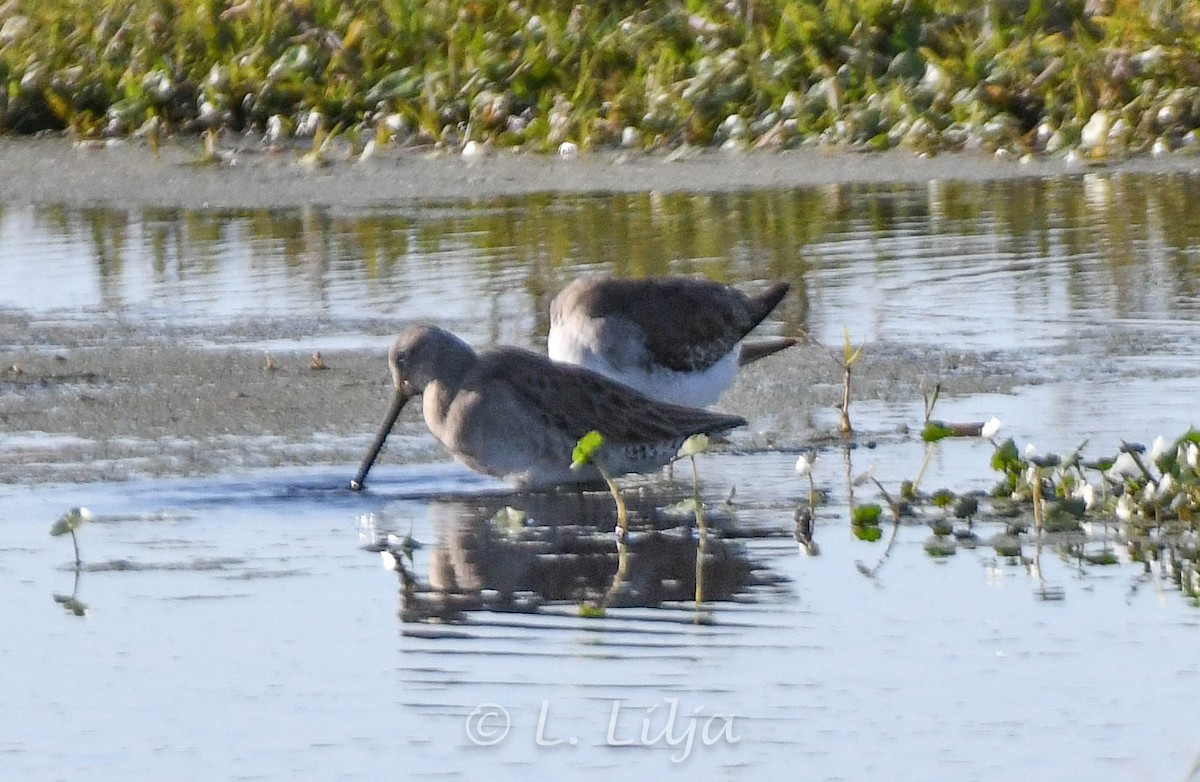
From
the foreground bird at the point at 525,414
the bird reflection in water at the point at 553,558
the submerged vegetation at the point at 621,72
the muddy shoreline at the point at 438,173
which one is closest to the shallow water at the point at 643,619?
Answer: the bird reflection in water at the point at 553,558

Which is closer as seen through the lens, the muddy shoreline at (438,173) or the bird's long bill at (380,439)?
the bird's long bill at (380,439)

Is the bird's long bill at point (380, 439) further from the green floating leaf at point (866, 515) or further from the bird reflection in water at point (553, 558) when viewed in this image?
the green floating leaf at point (866, 515)

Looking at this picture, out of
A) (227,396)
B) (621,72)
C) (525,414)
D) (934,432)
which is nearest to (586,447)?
(525,414)

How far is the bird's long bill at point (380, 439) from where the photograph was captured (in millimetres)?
6559

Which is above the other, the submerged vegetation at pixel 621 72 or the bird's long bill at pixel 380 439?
the bird's long bill at pixel 380 439

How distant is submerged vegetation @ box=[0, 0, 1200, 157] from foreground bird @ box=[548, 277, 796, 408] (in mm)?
5742

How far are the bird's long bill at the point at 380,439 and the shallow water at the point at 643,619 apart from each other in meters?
0.07

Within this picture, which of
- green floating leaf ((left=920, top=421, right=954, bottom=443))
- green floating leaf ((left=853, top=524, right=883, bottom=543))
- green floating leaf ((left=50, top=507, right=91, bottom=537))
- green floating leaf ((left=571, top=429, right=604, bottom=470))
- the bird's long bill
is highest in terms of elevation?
green floating leaf ((left=50, top=507, right=91, bottom=537))

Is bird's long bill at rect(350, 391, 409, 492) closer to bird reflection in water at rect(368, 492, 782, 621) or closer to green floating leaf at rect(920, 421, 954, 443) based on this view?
bird reflection in water at rect(368, 492, 782, 621)

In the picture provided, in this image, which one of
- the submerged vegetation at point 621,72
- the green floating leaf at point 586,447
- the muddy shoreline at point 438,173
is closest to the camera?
the green floating leaf at point 586,447

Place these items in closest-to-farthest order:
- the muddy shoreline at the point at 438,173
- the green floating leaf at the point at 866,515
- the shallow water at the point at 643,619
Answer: the shallow water at the point at 643,619 < the green floating leaf at the point at 866,515 < the muddy shoreline at the point at 438,173

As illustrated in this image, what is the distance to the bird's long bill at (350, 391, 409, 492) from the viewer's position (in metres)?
6.56

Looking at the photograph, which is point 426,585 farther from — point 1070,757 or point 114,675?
point 1070,757

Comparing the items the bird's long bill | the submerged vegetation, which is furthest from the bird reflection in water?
the submerged vegetation
